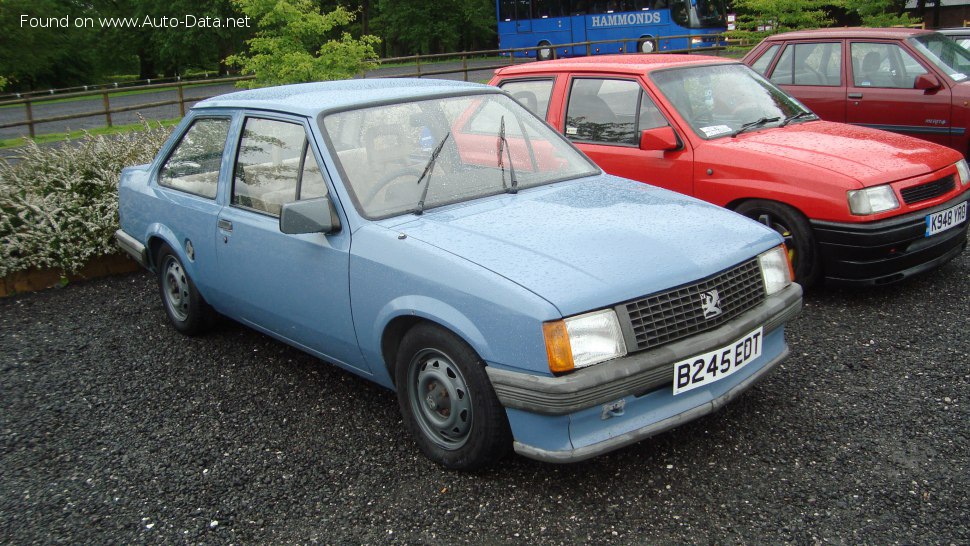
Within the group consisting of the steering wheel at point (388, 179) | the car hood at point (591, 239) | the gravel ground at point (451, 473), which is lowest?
the gravel ground at point (451, 473)

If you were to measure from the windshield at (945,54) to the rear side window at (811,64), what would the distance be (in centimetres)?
69

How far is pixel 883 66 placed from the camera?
26.1 feet

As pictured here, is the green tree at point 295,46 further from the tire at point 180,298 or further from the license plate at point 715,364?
the license plate at point 715,364

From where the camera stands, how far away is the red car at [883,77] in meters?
7.68

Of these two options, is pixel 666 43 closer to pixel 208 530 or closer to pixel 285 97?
pixel 285 97

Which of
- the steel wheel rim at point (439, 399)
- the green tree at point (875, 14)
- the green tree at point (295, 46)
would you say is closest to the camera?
the steel wheel rim at point (439, 399)

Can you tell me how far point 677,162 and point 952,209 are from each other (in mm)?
1788

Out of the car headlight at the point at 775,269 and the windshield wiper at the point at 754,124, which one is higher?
the windshield wiper at the point at 754,124

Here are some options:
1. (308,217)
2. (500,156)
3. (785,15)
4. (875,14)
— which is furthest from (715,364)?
(875,14)

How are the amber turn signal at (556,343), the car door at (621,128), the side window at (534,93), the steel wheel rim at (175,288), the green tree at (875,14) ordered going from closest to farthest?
the amber turn signal at (556,343) < the steel wheel rim at (175,288) < the car door at (621,128) < the side window at (534,93) < the green tree at (875,14)

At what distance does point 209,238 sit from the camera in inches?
185

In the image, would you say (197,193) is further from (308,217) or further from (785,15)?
(785,15)

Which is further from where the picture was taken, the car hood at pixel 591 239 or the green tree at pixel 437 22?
the green tree at pixel 437 22

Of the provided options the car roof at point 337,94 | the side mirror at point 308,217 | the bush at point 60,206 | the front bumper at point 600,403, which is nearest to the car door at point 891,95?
the car roof at point 337,94
